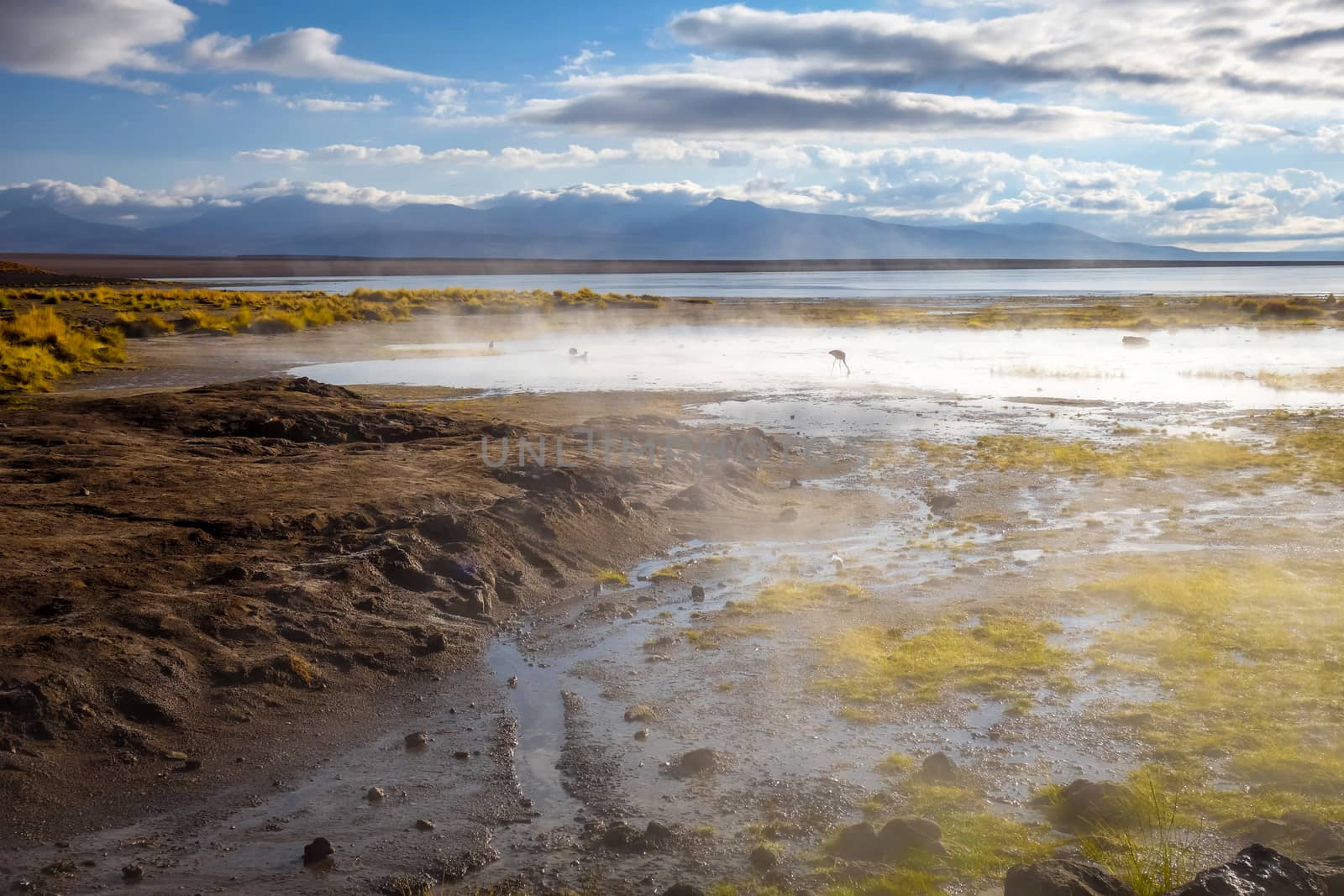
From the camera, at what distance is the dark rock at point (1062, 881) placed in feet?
16.8

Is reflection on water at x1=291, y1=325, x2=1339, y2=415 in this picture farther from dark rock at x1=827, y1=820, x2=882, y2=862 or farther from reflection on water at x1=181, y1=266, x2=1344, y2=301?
reflection on water at x1=181, y1=266, x2=1344, y2=301

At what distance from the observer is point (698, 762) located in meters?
7.27

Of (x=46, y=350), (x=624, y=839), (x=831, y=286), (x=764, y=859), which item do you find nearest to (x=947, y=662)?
(x=764, y=859)

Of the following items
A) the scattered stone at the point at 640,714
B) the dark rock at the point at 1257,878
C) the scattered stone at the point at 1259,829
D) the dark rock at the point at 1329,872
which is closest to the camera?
the dark rock at the point at 1257,878

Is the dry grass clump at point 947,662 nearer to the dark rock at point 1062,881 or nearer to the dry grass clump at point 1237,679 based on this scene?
the dry grass clump at point 1237,679

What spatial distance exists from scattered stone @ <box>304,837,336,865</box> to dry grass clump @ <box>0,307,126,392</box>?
21724mm

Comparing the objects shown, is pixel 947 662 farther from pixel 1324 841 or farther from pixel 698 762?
pixel 1324 841

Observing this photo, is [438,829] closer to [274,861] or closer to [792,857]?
[274,861]

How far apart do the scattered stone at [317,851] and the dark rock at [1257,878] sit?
181 inches

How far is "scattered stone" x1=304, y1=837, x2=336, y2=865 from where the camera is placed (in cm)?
606

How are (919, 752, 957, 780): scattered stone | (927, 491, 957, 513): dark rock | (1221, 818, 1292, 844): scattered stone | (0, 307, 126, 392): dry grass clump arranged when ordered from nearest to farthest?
(1221, 818, 1292, 844): scattered stone
(919, 752, 957, 780): scattered stone
(927, 491, 957, 513): dark rock
(0, 307, 126, 392): dry grass clump

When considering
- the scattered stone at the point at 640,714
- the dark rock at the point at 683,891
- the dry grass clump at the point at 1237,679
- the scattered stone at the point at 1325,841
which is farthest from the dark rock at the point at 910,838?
the scattered stone at the point at 640,714

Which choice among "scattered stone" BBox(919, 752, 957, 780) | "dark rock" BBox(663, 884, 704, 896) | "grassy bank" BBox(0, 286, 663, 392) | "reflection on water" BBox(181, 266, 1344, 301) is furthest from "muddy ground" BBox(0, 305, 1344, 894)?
"reflection on water" BBox(181, 266, 1344, 301)

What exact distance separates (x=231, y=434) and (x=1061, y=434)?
15823 mm
